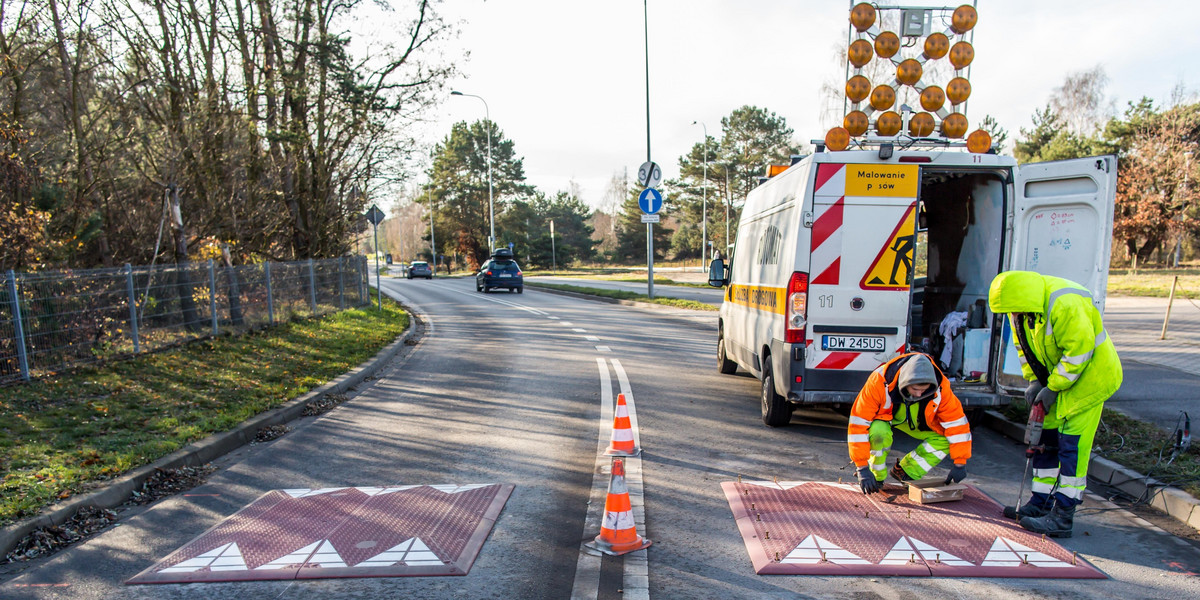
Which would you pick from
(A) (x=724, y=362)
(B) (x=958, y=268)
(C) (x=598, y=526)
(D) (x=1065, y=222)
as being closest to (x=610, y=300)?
(A) (x=724, y=362)

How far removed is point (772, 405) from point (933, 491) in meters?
2.17

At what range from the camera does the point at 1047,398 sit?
4.29 m

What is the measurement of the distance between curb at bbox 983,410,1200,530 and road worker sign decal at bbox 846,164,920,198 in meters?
2.55

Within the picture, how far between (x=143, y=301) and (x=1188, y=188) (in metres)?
44.4

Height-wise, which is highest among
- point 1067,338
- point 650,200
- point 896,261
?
point 650,200

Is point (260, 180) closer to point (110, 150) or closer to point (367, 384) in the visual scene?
point (110, 150)

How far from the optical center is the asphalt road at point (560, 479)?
3.54 metres

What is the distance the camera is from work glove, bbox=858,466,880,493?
15.3 ft

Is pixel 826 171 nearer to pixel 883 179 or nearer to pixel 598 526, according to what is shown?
pixel 883 179

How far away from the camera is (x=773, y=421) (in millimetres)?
6766

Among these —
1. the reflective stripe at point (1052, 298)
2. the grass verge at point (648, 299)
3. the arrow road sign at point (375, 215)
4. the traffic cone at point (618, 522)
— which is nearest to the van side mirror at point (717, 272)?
the reflective stripe at point (1052, 298)

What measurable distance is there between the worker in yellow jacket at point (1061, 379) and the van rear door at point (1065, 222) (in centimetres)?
196

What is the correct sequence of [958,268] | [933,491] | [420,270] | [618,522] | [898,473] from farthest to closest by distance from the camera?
[420,270] < [958,268] < [898,473] < [933,491] < [618,522]

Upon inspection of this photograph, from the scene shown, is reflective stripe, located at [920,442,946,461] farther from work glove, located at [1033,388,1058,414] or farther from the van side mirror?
the van side mirror
